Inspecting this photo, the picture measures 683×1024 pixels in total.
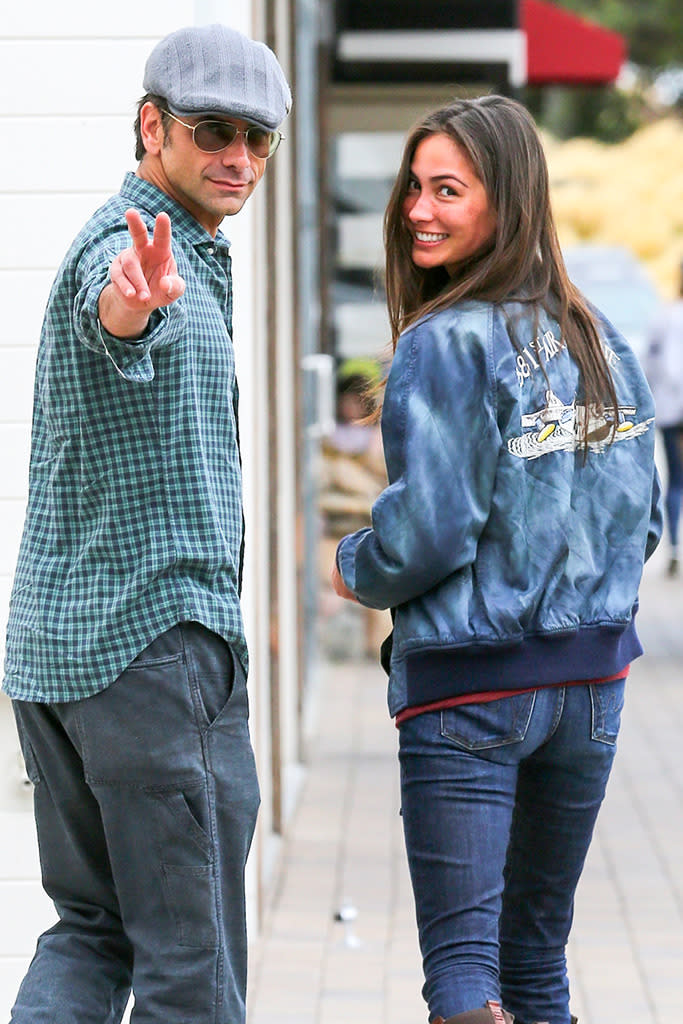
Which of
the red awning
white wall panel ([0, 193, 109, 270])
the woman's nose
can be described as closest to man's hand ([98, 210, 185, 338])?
the woman's nose

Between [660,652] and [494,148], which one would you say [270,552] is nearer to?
[494,148]

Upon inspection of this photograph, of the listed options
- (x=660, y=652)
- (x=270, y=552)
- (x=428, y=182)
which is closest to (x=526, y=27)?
(x=660, y=652)

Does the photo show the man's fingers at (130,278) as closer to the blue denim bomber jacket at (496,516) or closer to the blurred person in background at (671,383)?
the blue denim bomber jacket at (496,516)

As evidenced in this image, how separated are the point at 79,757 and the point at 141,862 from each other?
20 centimetres

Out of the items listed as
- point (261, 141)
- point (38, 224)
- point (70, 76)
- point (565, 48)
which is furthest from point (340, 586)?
point (565, 48)

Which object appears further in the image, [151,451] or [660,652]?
[660,652]

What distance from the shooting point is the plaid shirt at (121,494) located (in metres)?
2.44

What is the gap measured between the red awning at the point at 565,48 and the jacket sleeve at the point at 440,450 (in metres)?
7.47

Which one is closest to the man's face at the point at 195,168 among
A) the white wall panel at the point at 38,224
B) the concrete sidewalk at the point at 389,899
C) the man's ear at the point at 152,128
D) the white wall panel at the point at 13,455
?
the man's ear at the point at 152,128

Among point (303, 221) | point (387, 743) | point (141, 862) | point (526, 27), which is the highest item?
point (526, 27)

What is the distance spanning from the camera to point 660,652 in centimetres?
955

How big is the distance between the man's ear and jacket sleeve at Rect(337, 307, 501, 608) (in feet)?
1.65

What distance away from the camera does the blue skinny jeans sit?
2.75 m

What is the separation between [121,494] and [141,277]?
0.38 metres
